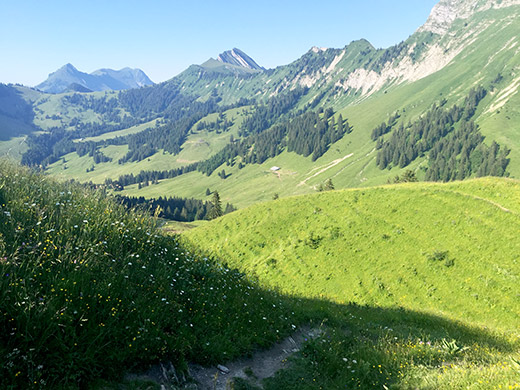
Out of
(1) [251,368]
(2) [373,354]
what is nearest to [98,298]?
(1) [251,368]

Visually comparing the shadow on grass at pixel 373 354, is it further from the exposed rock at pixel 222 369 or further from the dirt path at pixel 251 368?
the exposed rock at pixel 222 369

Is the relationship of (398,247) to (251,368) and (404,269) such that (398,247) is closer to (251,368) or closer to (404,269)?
(404,269)

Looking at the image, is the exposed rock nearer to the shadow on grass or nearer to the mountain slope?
the shadow on grass

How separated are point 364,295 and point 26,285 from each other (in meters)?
23.0

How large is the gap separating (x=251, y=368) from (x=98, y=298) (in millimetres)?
4953

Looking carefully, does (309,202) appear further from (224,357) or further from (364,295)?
(224,357)

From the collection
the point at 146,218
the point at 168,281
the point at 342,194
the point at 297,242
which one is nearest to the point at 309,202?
the point at 342,194

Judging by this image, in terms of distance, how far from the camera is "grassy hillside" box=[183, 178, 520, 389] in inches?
377

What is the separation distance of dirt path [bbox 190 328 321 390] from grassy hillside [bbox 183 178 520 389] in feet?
2.19

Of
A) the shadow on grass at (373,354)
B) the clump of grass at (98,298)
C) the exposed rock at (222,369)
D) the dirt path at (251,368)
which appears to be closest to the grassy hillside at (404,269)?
the shadow on grass at (373,354)

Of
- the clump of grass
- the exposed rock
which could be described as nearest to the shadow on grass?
the exposed rock

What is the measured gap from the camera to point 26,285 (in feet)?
20.5

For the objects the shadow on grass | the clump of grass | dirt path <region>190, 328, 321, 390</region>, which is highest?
the clump of grass

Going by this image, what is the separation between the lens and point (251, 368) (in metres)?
8.89
